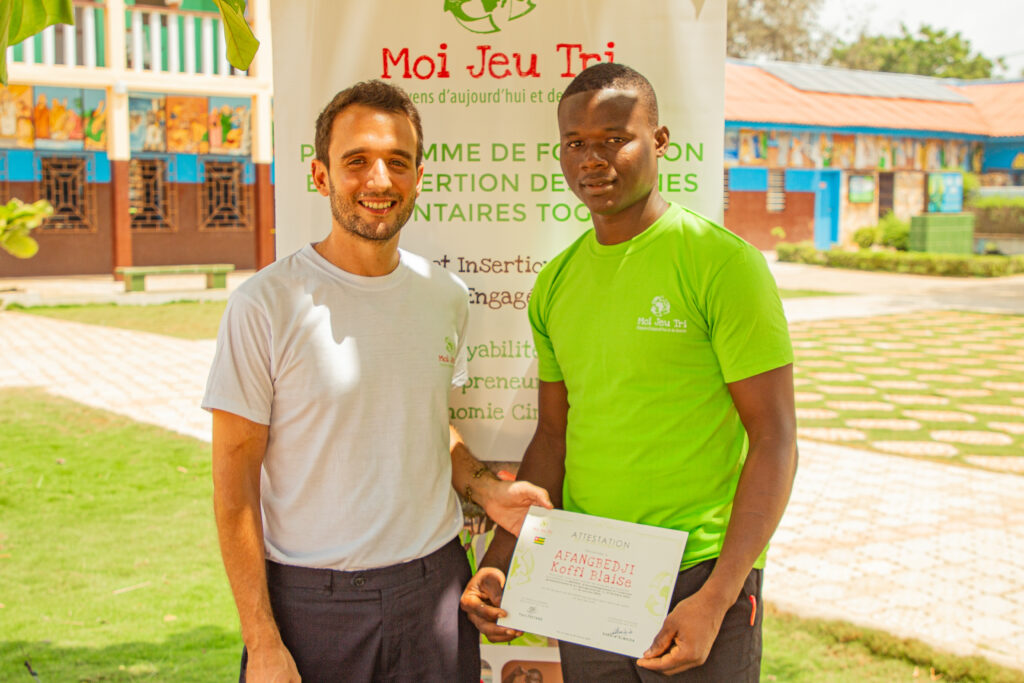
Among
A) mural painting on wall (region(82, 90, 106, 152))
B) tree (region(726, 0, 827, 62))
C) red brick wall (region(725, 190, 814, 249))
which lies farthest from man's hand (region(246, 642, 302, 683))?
tree (region(726, 0, 827, 62))

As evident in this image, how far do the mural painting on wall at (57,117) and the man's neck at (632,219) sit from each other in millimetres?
20782

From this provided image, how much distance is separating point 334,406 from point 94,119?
2062 centimetres

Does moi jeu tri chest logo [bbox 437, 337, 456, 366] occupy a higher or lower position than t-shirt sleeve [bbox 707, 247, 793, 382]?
lower

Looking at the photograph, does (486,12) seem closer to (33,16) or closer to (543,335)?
(543,335)

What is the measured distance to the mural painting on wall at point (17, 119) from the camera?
20.2 metres

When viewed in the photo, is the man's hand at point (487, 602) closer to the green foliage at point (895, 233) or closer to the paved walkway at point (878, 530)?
the paved walkway at point (878, 530)

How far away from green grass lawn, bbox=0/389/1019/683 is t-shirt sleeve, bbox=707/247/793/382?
255 cm

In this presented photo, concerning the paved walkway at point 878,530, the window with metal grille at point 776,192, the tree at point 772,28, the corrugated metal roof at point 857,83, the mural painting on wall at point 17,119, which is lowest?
the paved walkway at point 878,530

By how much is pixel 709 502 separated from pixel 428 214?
4.41ft

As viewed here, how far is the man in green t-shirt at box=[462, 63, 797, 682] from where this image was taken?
6.60ft

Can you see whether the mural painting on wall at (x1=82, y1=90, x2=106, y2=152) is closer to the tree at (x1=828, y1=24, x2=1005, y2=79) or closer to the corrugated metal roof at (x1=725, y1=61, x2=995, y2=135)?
the corrugated metal roof at (x1=725, y1=61, x2=995, y2=135)

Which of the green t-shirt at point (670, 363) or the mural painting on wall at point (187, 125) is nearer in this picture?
the green t-shirt at point (670, 363)

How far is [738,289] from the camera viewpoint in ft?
6.58

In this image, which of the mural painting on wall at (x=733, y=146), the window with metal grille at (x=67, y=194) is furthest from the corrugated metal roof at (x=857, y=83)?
the window with metal grille at (x=67, y=194)
